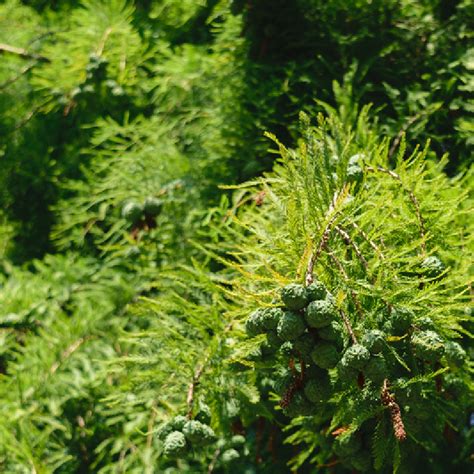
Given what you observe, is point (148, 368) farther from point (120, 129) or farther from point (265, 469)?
point (120, 129)

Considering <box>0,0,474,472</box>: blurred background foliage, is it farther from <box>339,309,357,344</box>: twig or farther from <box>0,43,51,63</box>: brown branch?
<box>339,309,357,344</box>: twig

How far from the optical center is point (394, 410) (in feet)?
1.84

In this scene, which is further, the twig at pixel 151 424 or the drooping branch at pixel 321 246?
the twig at pixel 151 424

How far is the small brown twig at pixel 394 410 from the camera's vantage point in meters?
0.54

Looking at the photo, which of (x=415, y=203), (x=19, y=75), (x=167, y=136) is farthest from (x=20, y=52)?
(x=415, y=203)

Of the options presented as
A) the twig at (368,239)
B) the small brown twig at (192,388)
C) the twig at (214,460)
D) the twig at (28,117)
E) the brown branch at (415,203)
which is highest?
the twig at (368,239)

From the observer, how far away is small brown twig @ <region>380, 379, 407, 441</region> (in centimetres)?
54

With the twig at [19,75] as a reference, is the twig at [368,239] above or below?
above

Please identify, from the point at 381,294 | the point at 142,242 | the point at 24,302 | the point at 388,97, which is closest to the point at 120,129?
the point at 142,242

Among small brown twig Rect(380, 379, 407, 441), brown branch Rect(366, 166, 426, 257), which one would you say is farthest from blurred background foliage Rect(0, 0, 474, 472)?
small brown twig Rect(380, 379, 407, 441)

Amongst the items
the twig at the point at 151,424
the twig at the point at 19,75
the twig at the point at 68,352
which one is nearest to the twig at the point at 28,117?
the twig at the point at 19,75

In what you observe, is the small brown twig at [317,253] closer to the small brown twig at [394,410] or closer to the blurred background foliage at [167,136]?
the small brown twig at [394,410]

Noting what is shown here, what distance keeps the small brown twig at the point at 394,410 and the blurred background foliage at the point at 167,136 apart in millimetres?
352

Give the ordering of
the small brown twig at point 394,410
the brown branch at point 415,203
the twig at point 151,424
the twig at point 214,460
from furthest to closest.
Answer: the twig at point 214,460
the twig at point 151,424
the brown branch at point 415,203
the small brown twig at point 394,410
